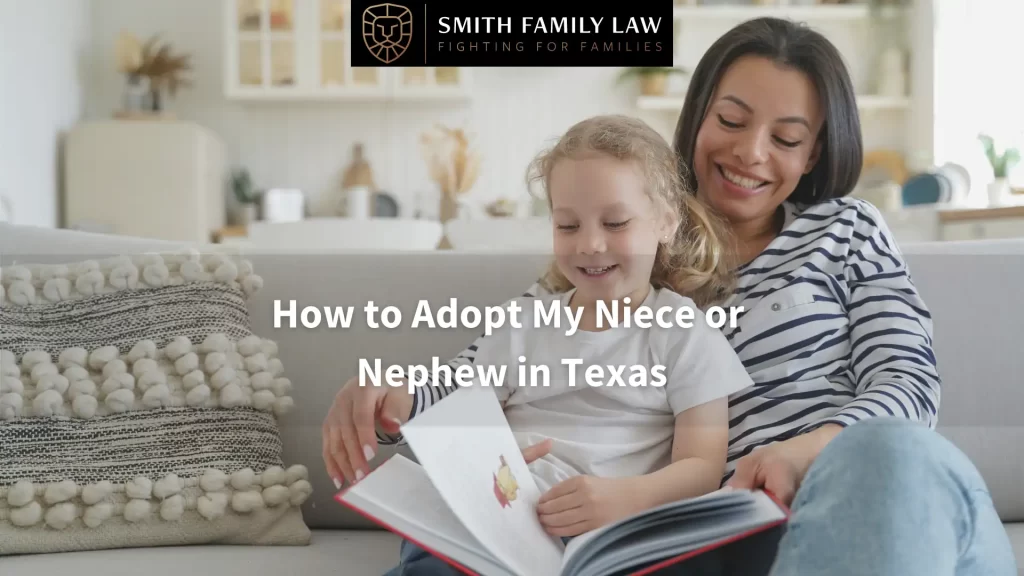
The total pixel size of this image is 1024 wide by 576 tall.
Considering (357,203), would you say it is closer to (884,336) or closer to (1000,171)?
(1000,171)

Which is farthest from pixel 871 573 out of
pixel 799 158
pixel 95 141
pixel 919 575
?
pixel 95 141

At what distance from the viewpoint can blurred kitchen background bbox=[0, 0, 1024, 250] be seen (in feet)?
13.5

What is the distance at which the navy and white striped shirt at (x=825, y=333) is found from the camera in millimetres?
995

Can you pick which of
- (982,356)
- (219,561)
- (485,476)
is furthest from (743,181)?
(219,561)

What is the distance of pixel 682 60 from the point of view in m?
4.88

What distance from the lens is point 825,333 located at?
Result: 107 centimetres

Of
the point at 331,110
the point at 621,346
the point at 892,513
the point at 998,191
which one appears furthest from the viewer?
the point at 331,110

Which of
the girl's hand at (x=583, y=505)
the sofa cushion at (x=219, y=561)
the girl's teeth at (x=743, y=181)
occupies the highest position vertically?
the girl's teeth at (x=743, y=181)

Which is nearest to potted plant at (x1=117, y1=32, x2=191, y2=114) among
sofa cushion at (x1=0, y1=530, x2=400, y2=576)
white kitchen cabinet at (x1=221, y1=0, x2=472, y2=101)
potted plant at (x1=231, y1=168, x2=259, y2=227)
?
white kitchen cabinet at (x1=221, y1=0, x2=472, y2=101)

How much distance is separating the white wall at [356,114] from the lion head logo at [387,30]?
351 mm

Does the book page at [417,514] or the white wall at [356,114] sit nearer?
the book page at [417,514]

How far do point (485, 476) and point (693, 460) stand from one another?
0.76ft

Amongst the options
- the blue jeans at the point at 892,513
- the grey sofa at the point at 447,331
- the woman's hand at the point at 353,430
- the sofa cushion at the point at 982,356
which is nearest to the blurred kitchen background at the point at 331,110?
the grey sofa at the point at 447,331

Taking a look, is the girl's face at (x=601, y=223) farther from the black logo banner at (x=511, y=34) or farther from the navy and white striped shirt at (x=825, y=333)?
the black logo banner at (x=511, y=34)
